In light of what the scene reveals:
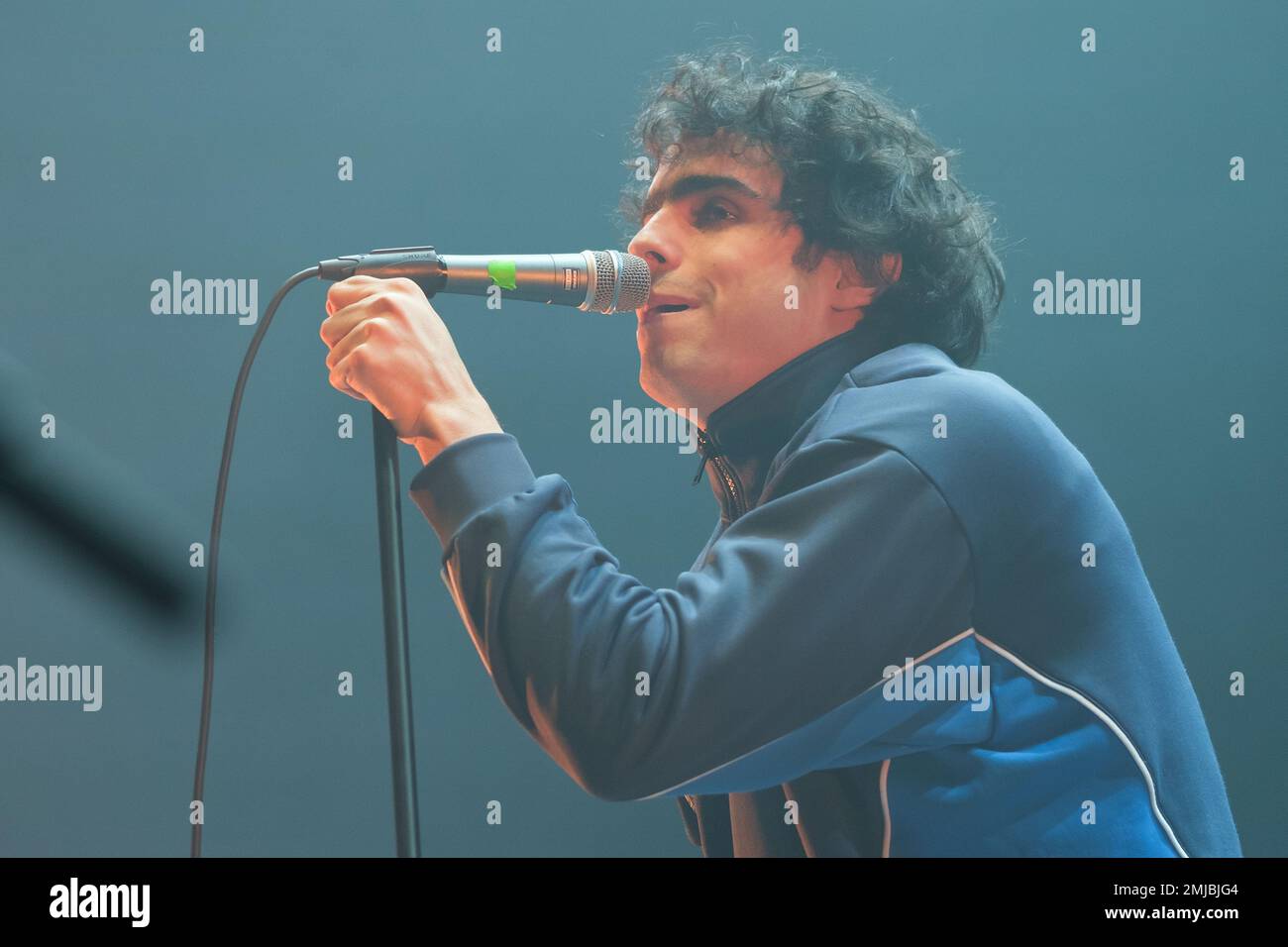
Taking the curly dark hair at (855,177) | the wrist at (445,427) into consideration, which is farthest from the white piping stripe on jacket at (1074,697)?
the wrist at (445,427)

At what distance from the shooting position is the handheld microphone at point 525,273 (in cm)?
136

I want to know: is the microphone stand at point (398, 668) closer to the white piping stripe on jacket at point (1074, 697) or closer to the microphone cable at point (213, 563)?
the microphone cable at point (213, 563)

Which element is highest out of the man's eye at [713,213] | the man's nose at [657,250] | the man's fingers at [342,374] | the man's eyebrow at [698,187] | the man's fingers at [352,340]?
the man's eyebrow at [698,187]

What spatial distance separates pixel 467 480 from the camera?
1.31 m

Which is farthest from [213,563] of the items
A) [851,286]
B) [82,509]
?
[851,286]

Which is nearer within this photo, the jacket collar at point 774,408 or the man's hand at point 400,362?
the man's hand at point 400,362

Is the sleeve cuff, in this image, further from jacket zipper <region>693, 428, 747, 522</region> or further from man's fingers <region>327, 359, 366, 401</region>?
jacket zipper <region>693, 428, 747, 522</region>

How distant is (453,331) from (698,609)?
651 mm

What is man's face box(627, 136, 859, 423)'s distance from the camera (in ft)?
5.28

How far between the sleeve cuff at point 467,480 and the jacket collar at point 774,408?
0.36m

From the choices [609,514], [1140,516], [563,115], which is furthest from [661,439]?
[1140,516]

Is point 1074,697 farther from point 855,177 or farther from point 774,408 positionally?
point 855,177

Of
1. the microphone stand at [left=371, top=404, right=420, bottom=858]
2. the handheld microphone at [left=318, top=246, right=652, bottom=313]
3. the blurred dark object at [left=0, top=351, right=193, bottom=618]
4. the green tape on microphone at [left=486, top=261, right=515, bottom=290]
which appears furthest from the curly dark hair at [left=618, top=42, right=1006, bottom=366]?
the blurred dark object at [left=0, top=351, right=193, bottom=618]
